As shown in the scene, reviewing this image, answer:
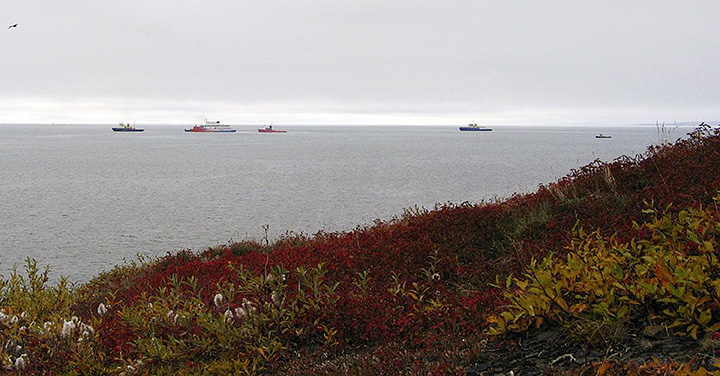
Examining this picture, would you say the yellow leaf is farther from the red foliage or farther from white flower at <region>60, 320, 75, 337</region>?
white flower at <region>60, 320, 75, 337</region>

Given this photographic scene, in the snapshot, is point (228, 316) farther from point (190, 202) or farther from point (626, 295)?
point (190, 202)

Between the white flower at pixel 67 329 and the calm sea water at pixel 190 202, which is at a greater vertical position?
the white flower at pixel 67 329

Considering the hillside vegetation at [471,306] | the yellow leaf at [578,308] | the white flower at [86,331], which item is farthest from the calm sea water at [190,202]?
Answer: the white flower at [86,331]

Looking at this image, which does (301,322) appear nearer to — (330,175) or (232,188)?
(232,188)

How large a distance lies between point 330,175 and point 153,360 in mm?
62391

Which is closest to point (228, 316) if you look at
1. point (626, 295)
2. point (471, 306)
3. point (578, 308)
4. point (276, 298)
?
point (276, 298)

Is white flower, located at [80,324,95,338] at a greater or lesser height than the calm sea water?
greater

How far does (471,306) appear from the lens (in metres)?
5.80

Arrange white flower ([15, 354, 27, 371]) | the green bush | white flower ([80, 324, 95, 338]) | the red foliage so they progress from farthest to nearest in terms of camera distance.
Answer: white flower ([80, 324, 95, 338]), the red foliage, white flower ([15, 354, 27, 371]), the green bush

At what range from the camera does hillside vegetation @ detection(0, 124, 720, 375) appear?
4.29 metres

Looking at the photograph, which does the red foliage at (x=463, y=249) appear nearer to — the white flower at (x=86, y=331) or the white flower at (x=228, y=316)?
the white flower at (x=86, y=331)

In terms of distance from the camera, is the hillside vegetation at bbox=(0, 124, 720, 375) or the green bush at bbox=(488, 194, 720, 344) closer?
the green bush at bbox=(488, 194, 720, 344)

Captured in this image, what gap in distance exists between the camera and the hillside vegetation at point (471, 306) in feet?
14.1

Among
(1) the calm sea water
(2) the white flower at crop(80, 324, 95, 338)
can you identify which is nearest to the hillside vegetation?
(2) the white flower at crop(80, 324, 95, 338)
